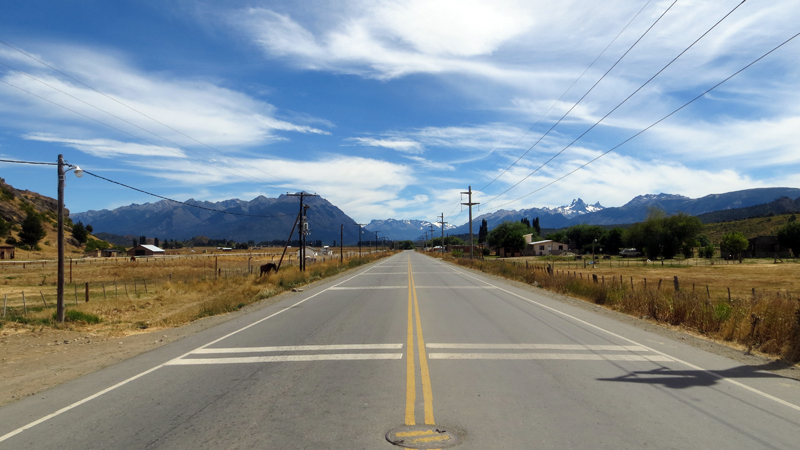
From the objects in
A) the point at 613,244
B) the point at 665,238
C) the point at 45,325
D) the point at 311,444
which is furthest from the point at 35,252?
the point at 613,244

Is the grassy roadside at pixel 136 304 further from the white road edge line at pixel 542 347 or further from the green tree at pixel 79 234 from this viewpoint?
the green tree at pixel 79 234

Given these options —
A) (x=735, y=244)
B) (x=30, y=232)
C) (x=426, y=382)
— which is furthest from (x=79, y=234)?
Result: (x=735, y=244)

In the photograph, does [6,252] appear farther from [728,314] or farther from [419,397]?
[728,314]

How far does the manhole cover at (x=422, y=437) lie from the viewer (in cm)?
445

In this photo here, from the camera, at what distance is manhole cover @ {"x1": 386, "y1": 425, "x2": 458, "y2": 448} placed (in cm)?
445

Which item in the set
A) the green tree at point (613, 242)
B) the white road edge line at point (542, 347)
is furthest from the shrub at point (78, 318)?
the green tree at point (613, 242)

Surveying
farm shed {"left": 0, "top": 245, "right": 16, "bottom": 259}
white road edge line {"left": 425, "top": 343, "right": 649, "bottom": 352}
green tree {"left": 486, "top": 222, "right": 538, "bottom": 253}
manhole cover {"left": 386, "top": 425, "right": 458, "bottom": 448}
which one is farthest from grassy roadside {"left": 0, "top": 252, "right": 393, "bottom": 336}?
green tree {"left": 486, "top": 222, "right": 538, "bottom": 253}

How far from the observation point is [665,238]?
93.9m

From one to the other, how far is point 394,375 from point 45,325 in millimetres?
13394

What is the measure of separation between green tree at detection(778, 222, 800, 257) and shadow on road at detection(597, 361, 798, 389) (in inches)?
4010

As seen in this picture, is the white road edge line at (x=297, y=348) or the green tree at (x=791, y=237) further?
the green tree at (x=791, y=237)

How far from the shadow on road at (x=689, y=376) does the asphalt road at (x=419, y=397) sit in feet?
0.11

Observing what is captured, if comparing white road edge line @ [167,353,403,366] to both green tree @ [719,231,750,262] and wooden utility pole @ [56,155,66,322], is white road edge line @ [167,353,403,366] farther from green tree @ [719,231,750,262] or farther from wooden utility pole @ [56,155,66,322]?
green tree @ [719,231,750,262]

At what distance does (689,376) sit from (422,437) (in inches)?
196
